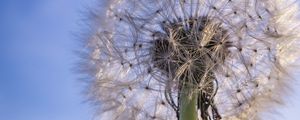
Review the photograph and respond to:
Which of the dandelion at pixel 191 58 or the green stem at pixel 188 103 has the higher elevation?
the dandelion at pixel 191 58

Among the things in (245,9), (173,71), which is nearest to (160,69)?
(173,71)

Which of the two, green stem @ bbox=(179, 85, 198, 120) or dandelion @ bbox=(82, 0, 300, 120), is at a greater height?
dandelion @ bbox=(82, 0, 300, 120)

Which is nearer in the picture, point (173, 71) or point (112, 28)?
point (173, 71)

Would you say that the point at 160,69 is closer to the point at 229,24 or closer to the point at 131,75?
the point at 131,75

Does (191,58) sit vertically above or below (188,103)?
above
